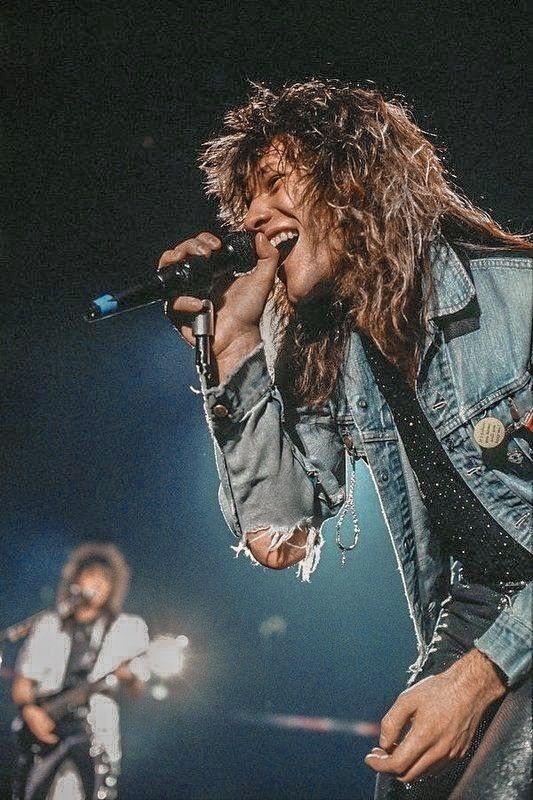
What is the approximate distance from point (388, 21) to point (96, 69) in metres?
1.49

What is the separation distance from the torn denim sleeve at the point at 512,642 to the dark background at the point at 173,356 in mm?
2509

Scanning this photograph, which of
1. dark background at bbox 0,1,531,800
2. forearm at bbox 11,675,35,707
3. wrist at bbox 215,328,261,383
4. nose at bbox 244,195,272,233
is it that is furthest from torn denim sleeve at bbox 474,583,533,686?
forearm at bbox 11,675,35,707

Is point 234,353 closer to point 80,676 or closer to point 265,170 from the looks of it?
point 265,170

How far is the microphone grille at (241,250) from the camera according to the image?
168 cm

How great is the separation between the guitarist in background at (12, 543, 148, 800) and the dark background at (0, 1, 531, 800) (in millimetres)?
215

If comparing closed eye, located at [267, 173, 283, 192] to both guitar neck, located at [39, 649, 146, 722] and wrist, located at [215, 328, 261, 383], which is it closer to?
wrist, located at [215, 328, 261, 383]

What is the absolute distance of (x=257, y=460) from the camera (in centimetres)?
168

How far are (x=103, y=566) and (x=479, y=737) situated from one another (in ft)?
16.2

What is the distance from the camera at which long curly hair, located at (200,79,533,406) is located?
1661 mm

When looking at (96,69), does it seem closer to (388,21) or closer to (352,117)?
(388,21)

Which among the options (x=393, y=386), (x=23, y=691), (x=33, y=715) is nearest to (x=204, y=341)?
(x=393, y=386)

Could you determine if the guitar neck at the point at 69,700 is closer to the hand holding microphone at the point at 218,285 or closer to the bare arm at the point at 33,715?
the bare arm at the point at 33,715

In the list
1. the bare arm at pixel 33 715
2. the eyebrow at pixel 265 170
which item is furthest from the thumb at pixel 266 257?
the bare arm at pixel 33 715

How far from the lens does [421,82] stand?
2.97 metres
